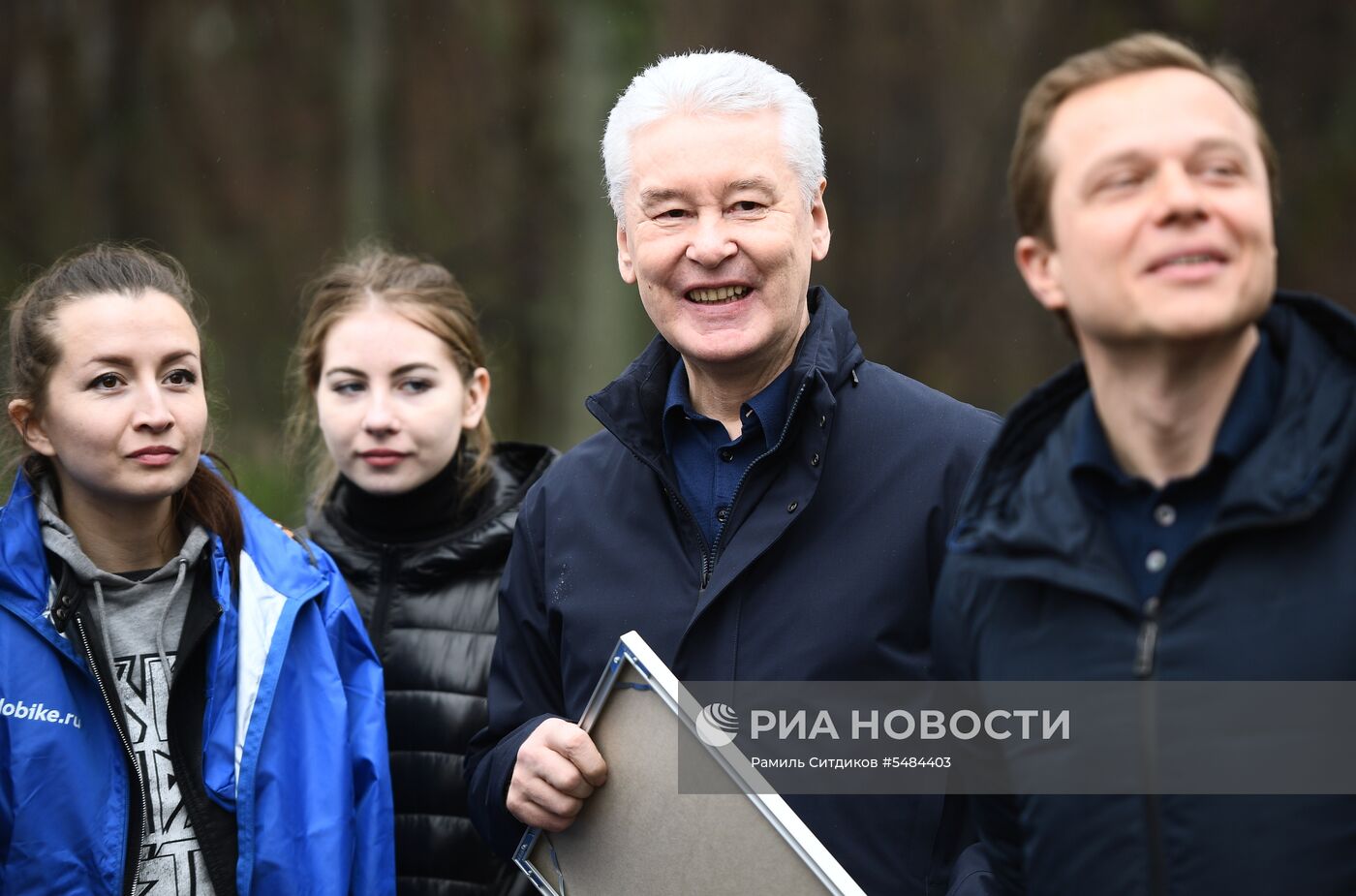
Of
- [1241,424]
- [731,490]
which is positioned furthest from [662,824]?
[1241,424]

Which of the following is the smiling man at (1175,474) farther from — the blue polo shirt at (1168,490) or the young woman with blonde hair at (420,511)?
the young woman with blonde hair at (420,511)

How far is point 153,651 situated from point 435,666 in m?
0.68

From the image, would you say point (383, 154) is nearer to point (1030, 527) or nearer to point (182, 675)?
point (182, 675)

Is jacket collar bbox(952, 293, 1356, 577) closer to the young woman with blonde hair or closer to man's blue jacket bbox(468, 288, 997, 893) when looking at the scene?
man's blue jacket bbox(468, 288, 997, 893)

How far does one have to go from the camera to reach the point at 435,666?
11.3 feet

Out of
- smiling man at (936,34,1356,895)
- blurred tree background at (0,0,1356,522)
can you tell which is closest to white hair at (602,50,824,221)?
smiling man at (936,34,1356,895)

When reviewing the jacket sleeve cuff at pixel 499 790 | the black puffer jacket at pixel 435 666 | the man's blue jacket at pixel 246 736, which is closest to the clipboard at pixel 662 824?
the jacket sleeve cuff at pixel 499 790

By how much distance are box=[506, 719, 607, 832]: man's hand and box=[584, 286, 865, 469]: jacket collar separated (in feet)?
1.55

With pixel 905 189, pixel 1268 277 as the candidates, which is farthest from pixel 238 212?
pixel 1268 277

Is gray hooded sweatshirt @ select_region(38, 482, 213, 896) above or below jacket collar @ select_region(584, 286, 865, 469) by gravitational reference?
below

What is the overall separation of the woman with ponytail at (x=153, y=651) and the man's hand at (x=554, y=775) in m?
0.56

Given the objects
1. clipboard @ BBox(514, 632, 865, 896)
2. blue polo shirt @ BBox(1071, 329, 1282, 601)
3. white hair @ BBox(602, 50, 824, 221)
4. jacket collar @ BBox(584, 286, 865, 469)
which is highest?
white hair @ BBox(602, 50, 824, 221)

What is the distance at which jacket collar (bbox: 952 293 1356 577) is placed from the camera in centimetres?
175

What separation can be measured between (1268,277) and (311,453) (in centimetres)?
300
